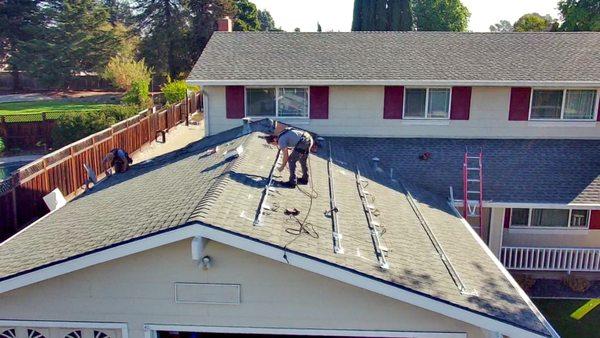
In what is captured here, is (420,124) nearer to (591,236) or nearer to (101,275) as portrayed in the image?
(591,236)

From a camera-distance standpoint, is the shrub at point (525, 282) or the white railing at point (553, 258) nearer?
the shrub at point (525, 282)

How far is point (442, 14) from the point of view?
55.5 meters

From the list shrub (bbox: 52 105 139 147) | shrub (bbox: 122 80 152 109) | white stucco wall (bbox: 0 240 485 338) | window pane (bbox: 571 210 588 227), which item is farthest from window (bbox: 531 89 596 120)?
shrub (bbox: 122 80 152 109)

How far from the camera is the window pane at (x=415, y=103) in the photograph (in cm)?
1578

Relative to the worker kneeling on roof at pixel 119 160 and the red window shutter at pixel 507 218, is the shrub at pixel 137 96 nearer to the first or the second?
the worker kneeling on roof at pixel 119 160

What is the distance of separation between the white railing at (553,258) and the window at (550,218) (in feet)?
2.59

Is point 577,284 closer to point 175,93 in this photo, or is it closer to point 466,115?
point 466,115

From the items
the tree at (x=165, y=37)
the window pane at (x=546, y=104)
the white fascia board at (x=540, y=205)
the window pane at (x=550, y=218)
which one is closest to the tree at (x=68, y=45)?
the tree at (x=165, y=37)

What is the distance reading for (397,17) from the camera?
44.9m

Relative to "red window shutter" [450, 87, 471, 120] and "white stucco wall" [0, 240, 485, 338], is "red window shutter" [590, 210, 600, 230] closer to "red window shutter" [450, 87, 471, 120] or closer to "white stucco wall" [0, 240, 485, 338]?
"red window shutter" [450, 87, 471, 120]

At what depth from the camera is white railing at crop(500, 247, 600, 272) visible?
1357 centimetres

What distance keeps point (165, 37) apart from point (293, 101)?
3735cm

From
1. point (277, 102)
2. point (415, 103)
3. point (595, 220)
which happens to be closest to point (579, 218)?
point (595, 220)

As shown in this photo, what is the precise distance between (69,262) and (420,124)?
11722 mm
